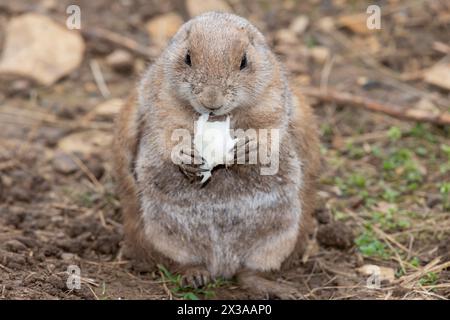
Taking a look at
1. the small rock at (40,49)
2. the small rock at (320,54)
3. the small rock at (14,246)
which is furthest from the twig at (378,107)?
the small rock at (14,246)

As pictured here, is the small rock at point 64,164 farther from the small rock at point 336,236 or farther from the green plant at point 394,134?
the green plant at point 394,134

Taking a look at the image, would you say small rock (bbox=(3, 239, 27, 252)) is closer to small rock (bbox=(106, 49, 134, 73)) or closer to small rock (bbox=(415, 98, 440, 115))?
small rock (bbox=(106, 49, 134, 73))

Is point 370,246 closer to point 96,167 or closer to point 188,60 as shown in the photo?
point 188,60

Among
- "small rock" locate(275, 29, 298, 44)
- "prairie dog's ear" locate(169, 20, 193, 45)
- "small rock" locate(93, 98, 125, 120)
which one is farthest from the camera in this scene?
"small rock" locate(275, 29, 298, 44)

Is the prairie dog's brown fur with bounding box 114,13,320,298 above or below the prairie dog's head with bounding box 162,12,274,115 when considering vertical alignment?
below

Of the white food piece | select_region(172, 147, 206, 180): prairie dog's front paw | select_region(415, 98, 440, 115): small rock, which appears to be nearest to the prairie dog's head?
the white food piece

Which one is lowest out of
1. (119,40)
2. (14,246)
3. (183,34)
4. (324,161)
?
(14,246)

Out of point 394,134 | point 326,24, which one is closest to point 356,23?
point 326,24
